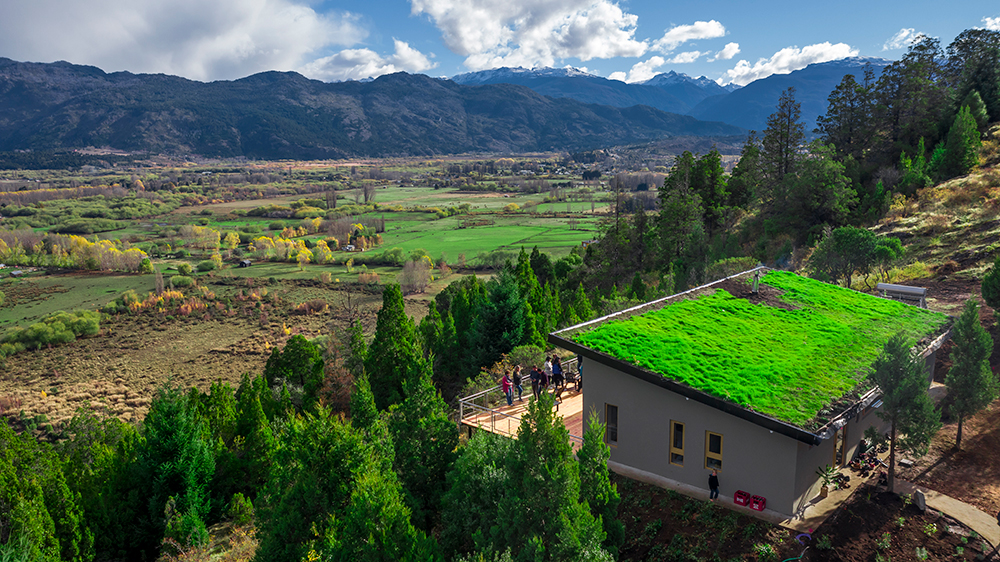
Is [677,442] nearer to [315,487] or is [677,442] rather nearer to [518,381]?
[518,381]

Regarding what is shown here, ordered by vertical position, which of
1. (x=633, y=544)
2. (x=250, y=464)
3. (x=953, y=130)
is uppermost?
(x=953, y=130)

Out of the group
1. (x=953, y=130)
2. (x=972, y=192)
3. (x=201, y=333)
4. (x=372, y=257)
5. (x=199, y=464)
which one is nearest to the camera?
(x=199, y=464)

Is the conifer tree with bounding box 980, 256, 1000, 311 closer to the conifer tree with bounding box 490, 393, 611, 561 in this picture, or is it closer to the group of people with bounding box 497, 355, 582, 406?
the group of people with bounding box 497, 355, 582, 406

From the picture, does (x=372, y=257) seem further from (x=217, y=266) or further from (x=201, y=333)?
(x=201, y=333)

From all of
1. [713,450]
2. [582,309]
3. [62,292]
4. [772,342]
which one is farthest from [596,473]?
[62,292]

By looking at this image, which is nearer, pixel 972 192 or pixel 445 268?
pixel 972 192

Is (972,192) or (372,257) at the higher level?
(972,192)

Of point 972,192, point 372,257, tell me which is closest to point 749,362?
point 972,192
